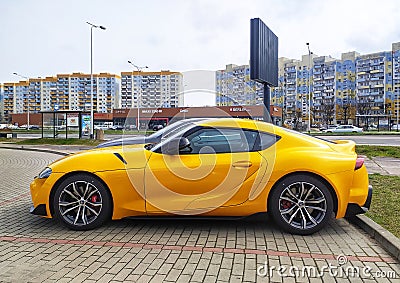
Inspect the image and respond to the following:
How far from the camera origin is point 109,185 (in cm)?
471

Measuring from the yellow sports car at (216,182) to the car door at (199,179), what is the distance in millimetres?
12

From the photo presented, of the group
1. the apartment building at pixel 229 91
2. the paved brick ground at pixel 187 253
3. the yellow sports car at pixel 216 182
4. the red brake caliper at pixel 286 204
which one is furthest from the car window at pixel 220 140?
the apartment building at pixel 229 91

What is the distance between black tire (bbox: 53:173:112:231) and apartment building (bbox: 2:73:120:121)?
1951 inches

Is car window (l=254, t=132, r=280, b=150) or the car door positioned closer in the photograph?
the car door

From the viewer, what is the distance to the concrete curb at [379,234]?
391 centimetres

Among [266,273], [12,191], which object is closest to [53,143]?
[12,191]

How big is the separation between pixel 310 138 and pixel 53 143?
2215 centimetres

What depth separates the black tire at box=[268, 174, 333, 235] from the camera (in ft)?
15.0

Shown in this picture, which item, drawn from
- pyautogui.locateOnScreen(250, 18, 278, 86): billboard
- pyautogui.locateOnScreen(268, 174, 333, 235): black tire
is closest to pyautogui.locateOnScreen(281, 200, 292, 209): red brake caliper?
pyautogui.locateOnScreen(268, 174, 333, 235): black tire

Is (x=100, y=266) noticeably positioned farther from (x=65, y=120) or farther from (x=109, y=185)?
(x=65, y=120)
